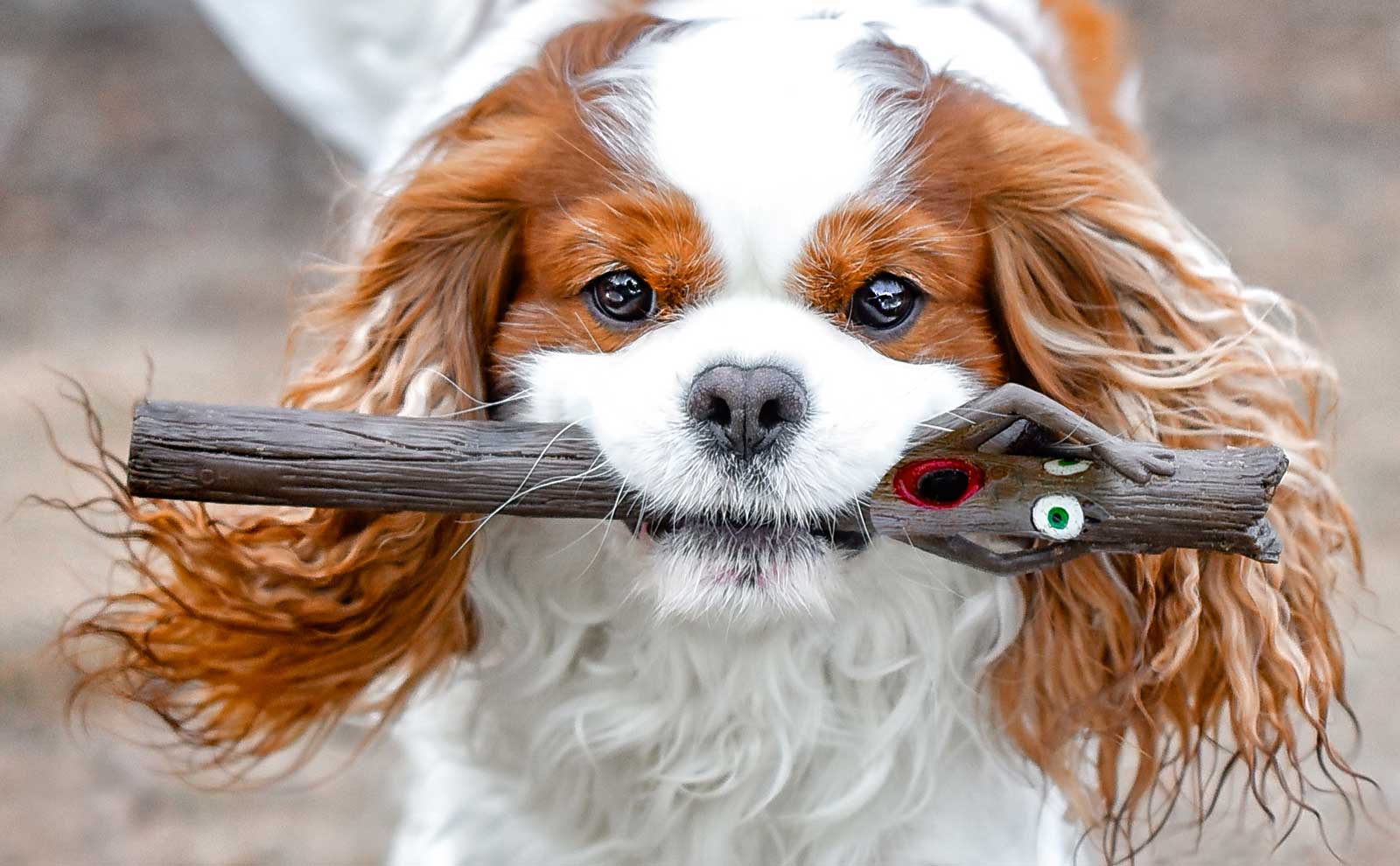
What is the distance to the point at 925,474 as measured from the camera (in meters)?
1.92

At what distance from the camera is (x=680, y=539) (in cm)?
201

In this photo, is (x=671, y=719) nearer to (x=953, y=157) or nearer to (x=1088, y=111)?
(x=953, y=157)

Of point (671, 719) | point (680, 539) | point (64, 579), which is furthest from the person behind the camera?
point (64, 579)

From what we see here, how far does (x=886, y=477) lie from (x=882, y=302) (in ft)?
0.68

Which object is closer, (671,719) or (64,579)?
(671,719)

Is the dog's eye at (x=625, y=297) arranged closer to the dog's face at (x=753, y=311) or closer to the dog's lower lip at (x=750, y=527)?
the dog's face at (x=753, y=311)

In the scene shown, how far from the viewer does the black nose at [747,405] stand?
186cm

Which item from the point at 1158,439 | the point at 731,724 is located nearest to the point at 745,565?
the point at 731,724

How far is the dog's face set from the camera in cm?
190

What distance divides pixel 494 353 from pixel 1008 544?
2.24 feet

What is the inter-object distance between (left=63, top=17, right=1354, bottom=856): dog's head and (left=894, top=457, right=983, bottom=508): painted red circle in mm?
42

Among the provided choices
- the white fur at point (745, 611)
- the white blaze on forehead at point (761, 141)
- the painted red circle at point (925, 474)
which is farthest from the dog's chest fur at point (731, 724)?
the white blaze on forehead at point (761, 141)

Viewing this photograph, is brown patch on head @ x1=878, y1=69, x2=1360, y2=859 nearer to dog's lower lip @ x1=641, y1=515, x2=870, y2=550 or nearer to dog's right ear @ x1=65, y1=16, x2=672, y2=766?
dog's lower lip @ x1=641, y1=515, x2=870, y2=550

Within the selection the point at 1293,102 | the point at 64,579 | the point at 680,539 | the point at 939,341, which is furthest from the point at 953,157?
the point at 1293,102
